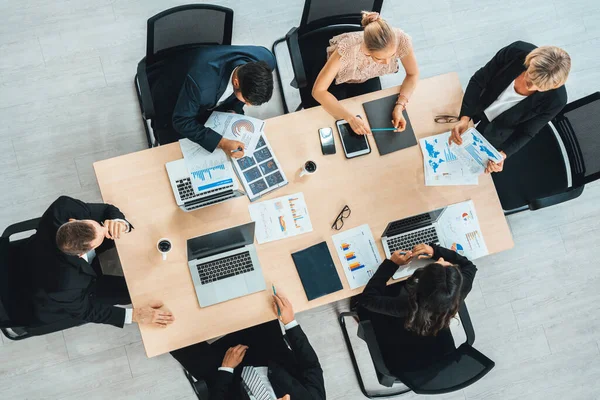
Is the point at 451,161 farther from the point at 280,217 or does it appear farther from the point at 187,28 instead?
the point at 187,28

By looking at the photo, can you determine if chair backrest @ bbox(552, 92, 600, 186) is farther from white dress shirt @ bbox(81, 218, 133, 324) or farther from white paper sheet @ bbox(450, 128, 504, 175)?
white dress shirt @ bbox(81, 218, 133, 324)

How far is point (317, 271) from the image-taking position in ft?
7.79

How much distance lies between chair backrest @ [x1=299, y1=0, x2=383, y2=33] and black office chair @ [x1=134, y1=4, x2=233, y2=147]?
42 cm

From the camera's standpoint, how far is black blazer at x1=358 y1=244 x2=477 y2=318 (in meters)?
2.34

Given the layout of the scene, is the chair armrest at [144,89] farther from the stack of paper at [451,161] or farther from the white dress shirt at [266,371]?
the stack of paper at [451,161]

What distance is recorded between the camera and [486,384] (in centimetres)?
320

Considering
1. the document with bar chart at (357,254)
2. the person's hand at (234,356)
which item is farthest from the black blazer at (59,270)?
the document with bar chart at (357,254)

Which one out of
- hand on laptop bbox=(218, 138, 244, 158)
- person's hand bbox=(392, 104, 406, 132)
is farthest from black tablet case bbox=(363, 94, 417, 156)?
hand on laptop bbox=(218, 138, 244, 158)

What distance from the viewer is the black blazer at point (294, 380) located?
235 centimetres

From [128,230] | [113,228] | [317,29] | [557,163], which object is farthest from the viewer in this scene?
[557,163]

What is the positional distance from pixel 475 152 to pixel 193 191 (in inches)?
56.3

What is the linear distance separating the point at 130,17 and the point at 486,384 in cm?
337

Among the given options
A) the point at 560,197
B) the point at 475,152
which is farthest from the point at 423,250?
the point at 560,197

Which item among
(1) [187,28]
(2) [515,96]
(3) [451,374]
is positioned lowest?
(3) [451,374]
